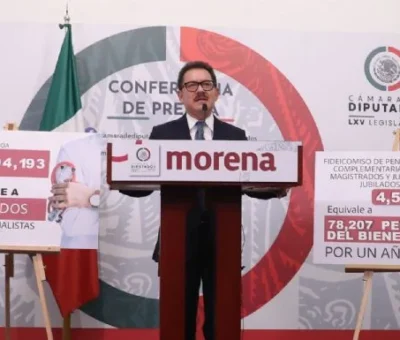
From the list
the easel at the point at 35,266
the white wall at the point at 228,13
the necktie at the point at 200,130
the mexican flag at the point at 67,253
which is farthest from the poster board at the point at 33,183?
the white wall at the point at 228,13

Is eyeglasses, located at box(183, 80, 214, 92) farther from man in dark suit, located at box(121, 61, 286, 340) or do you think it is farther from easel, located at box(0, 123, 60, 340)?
easel, located at box(0, 123, 60, 340)

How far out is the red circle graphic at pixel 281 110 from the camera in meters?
3.77

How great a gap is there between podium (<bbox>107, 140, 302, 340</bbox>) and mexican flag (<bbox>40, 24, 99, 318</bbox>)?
1535mm

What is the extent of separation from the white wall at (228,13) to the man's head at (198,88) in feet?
3.87

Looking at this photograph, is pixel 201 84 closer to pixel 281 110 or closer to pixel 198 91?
pixel 198 91

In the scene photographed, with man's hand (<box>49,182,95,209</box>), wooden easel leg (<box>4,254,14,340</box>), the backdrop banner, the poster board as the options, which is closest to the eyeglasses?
the poster board

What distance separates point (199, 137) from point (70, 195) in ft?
3.17

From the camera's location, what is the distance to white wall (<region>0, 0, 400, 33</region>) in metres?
3.80

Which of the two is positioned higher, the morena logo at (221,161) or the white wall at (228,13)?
the white wall at (228,13)

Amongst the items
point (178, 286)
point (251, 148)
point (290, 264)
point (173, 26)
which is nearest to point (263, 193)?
point (251, 148)

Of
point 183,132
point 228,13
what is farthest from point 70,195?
point 228,13

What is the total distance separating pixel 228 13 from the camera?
153 inches

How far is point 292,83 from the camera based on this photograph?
385 cm

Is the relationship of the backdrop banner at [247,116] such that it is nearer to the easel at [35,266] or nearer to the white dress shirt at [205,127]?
the easel at [35,266]
